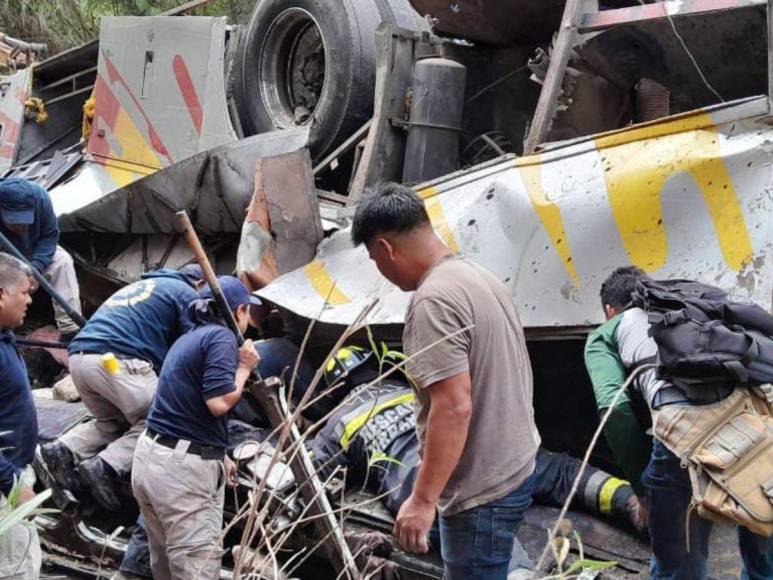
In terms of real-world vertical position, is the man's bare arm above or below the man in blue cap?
above

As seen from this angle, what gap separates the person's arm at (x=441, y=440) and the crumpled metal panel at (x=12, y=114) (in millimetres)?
5994

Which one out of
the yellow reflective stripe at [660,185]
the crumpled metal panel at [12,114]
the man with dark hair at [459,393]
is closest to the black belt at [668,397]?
the man with dark hair at [459,393]

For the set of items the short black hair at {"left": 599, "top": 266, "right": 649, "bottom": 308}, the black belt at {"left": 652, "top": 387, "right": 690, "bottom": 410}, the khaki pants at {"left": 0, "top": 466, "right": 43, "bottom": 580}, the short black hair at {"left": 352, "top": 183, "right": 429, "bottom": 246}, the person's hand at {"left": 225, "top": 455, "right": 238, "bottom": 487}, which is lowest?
the person's hand at {"left": 225, "top": 455, "right": 238, "bottom": 487}

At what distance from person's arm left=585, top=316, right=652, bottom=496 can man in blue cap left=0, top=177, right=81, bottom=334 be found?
298 cm

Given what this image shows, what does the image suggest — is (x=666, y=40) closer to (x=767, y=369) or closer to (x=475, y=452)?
(x=767, y=369)

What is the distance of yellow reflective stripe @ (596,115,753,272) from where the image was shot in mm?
3211

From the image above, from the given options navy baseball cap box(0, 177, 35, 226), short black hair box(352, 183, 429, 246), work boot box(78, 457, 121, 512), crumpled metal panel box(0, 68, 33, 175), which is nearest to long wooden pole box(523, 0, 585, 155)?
short black hair box(352, 183, 429, 246)

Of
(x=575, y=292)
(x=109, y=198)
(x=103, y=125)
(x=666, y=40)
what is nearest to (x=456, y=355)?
(x=575, y=292)

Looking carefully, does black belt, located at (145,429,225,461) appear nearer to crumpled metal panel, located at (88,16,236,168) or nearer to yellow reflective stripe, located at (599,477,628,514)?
yellow reflective stripe, located at (599,477,628,514)

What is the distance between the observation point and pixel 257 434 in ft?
13.2

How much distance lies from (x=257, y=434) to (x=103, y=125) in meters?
3.16

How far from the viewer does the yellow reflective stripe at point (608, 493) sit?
3.35 metres

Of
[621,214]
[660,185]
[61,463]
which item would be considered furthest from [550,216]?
[61,463]

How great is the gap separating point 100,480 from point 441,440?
2.18 m
